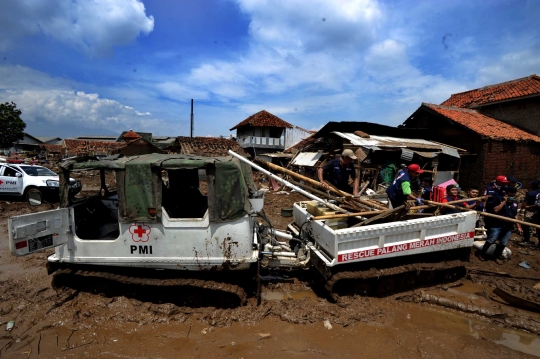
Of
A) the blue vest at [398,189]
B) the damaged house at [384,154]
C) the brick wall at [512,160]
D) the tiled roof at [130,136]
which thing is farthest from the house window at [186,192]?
the tiled roof at [130,136]

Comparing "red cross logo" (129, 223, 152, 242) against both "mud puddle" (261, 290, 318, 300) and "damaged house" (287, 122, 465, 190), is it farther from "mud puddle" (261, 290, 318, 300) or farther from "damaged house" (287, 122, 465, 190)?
"damaged house" (287, 122, 465, 190)

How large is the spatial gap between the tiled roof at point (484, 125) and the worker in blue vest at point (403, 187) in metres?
11.8

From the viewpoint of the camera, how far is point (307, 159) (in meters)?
16.8

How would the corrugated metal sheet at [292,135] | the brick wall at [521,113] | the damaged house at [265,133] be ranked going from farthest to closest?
the corrugated metal sheet at [292,135], the damaged house at [265,133], the brick wall at [521,113]

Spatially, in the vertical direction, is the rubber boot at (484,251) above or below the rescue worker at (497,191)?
below

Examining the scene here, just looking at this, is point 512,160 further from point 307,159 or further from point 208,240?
point 208,240

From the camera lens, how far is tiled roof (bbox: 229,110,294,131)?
31734mm

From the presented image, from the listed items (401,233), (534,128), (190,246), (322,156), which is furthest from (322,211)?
(534,128)

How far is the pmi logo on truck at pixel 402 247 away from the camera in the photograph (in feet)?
13.4

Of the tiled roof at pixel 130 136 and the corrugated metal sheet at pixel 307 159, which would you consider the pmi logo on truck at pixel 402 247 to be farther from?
the tiled roof at pixel 130 136

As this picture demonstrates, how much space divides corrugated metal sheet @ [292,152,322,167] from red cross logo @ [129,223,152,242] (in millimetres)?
12698

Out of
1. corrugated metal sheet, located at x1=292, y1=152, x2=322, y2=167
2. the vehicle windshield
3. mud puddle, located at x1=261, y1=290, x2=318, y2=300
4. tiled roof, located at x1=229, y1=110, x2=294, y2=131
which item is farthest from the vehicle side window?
tiled roof, located at x1=229, y1=110, x2=294, y2=131

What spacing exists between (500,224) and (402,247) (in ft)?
9.68

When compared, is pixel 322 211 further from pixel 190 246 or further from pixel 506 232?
pixel 506 232
